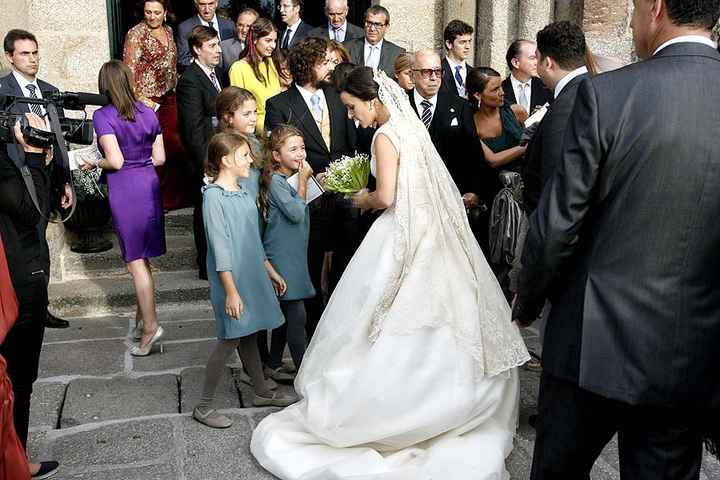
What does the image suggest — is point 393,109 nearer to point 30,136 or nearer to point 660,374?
point 30,136

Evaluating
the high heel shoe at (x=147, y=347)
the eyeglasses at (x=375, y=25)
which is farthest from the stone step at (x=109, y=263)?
the eyeglasses at (x=375, y=25)

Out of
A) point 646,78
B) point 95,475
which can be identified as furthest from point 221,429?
point 646,78

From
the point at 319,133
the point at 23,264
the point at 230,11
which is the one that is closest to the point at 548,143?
the point at 319,133

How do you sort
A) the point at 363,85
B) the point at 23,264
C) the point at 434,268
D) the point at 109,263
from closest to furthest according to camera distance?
1. the point at 23,264
2. the point at 434,268
3. the point at 363,85
4. the point at 109,263

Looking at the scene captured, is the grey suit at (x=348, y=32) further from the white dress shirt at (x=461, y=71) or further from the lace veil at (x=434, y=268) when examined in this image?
the lace veil at (x=434, y=268)

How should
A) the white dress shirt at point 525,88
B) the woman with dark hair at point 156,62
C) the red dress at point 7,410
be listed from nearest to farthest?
1. the red dress at point 7,410
2. the white dress shirt at point 525,88
3. the woman with dark hair at point 156,62

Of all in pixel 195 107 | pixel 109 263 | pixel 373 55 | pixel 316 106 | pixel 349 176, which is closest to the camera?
pixel 349 176

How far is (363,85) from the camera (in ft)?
14.8

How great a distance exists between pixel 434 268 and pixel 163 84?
A: 14.5ft

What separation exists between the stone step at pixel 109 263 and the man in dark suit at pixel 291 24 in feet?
6.81

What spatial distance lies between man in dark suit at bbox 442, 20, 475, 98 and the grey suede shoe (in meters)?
4.01

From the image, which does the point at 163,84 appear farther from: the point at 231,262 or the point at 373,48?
the point at 231,262

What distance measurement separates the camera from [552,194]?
2688 mm

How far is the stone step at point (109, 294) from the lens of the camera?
6820 millimetres
